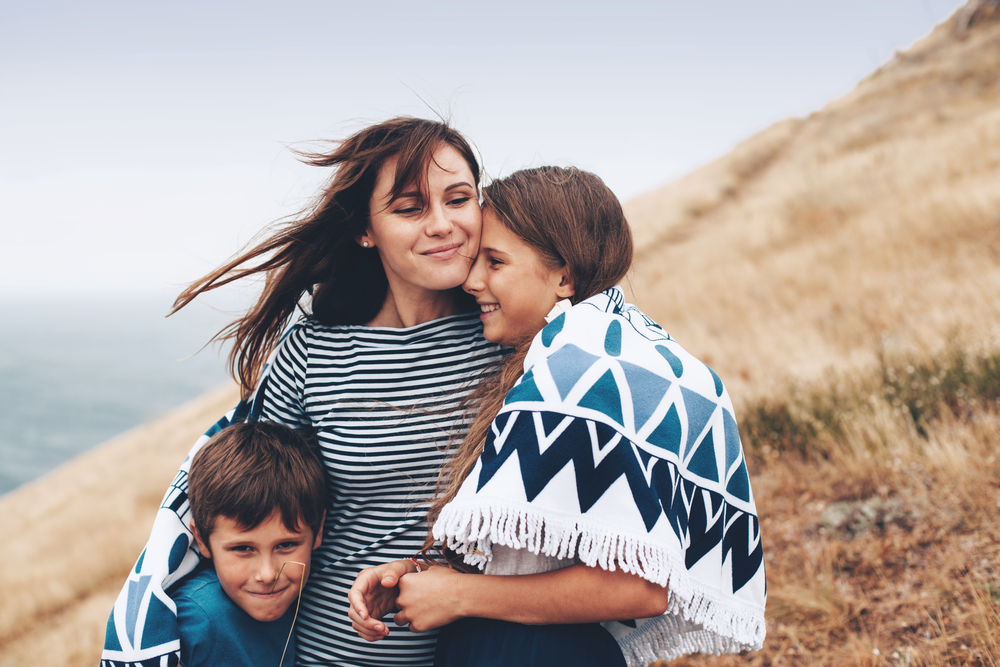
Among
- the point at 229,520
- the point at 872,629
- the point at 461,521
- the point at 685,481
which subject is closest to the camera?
the point at 461,521

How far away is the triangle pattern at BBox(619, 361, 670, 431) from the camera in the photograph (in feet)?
4.75

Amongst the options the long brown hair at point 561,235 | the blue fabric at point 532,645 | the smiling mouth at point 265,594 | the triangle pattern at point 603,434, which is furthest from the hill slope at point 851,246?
the smiling mouth at point 265,594

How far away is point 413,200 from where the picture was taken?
6.91ft

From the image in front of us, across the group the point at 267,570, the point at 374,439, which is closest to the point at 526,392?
the point at 374,439

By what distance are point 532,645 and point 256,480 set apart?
41.2 inches

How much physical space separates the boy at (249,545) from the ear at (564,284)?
3.49ft

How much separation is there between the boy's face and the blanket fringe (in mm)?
747

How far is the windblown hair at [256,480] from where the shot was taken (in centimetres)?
201

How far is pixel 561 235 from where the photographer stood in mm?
1825

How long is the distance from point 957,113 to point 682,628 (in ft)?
59.8

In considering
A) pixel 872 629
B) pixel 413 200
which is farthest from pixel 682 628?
pixel 413 200

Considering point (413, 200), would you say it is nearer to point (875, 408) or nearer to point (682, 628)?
point (682, 628)

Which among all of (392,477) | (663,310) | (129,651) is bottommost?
(663,310)

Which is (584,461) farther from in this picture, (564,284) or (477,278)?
(477,278)
